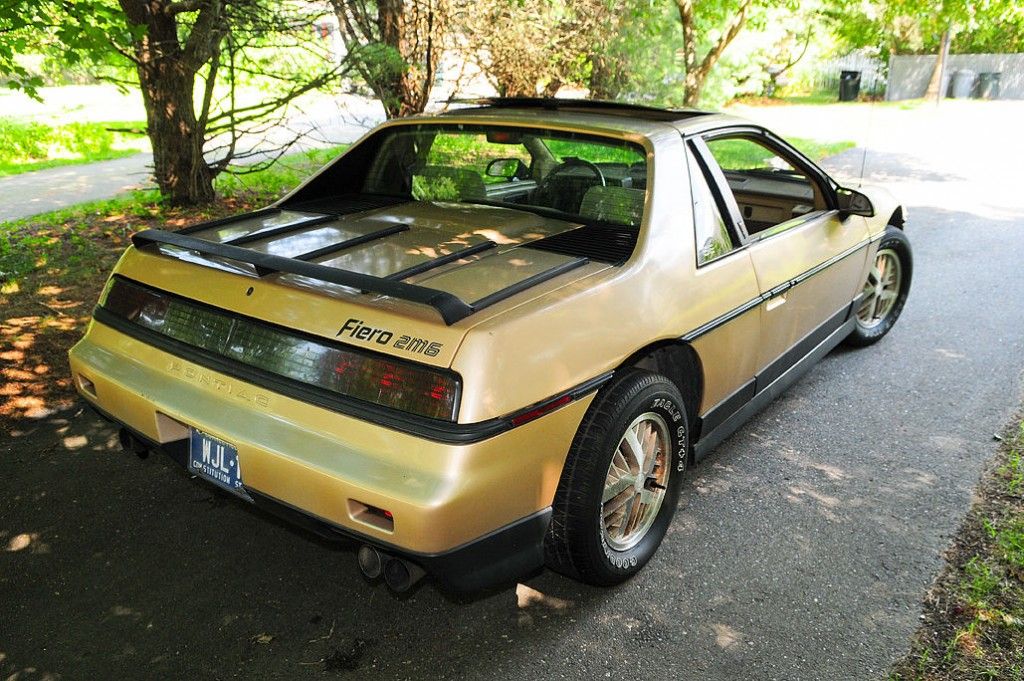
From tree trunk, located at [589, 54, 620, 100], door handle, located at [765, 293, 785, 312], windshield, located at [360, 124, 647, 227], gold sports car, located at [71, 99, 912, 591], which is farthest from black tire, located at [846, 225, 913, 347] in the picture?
tree trunk, located at [589, 54, 620, 100]

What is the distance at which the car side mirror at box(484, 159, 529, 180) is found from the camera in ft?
13.3

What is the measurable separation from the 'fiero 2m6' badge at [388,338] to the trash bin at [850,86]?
25.1m

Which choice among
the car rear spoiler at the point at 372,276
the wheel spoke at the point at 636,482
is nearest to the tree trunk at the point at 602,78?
the car rear spoiler at the point at 372,276

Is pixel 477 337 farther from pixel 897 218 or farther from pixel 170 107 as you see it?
pixel 170 107

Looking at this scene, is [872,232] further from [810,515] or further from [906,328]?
[810,515]

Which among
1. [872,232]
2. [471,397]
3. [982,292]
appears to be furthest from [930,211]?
[471,397]

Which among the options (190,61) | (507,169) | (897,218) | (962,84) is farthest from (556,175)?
(962,84)

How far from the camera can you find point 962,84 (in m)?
25.3

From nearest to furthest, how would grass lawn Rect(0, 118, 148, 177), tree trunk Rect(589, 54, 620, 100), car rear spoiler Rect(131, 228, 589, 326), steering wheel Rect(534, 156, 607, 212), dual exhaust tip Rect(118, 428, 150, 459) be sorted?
car rear spoiler Rect(131, 228, 589, 326) → dual exhaust tip Rect(118, 428, 150, 459) → steering wheel Rect(534, 156, 607, 212) → grass lawn Rect(0, 118, 148, 177) → tree trunk Rect(589, 54, 620, 100)

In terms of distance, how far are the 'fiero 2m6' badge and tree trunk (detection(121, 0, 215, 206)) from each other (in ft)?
19.4

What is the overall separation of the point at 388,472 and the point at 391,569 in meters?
0.37

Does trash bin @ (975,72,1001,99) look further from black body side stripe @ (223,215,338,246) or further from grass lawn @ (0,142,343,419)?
black body side stripe @ (223,215,338,246)

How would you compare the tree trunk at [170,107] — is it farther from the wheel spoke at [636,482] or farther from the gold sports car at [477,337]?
the wheel spoke at [636,482]

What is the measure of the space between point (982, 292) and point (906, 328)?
1218mm
